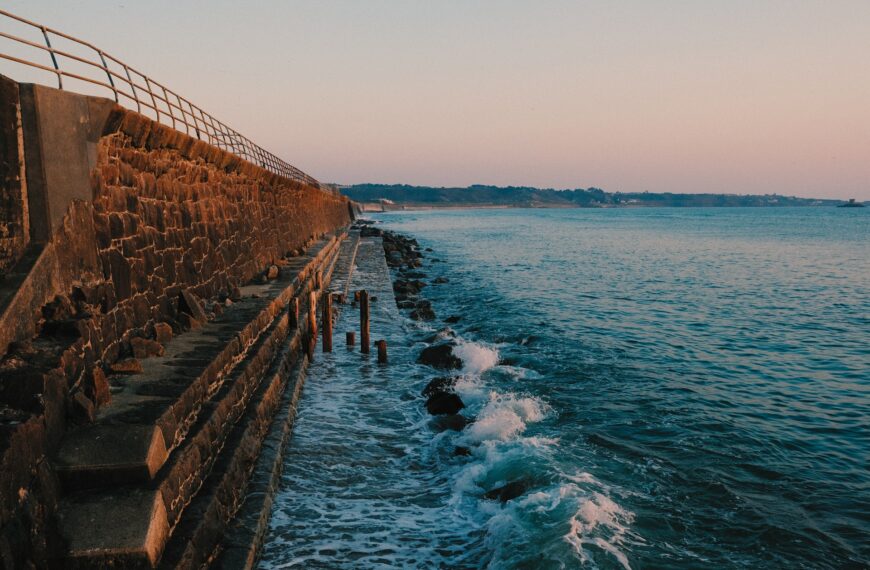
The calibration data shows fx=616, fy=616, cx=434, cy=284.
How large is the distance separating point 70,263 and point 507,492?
6497 mm

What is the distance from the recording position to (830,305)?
28172mm

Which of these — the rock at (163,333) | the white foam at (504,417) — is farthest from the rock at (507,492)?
the rock at (163,333)

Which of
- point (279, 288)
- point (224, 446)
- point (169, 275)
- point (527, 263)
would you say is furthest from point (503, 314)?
point (527, 263)

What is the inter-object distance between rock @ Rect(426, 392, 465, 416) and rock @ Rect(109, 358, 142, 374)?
20.1ft

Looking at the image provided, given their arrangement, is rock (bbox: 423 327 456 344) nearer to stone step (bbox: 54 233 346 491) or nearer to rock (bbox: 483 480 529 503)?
stone step (bbox: 54 233 346 491)

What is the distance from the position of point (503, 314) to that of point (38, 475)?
68.7 feet

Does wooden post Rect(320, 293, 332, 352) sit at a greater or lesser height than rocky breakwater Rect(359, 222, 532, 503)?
greater

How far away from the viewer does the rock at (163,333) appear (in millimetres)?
9203

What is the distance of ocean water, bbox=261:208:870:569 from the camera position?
770 centimetres

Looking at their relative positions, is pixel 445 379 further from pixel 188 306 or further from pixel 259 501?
pixel 259 501

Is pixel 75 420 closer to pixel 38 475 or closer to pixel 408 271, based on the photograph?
pixel 38 475

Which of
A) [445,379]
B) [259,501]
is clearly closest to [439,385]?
[445,379]

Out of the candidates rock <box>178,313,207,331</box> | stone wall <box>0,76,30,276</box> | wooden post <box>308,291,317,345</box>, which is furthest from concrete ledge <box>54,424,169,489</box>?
wooden post <box>308,291,317,345</box>

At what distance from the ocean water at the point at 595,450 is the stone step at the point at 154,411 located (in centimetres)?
193
